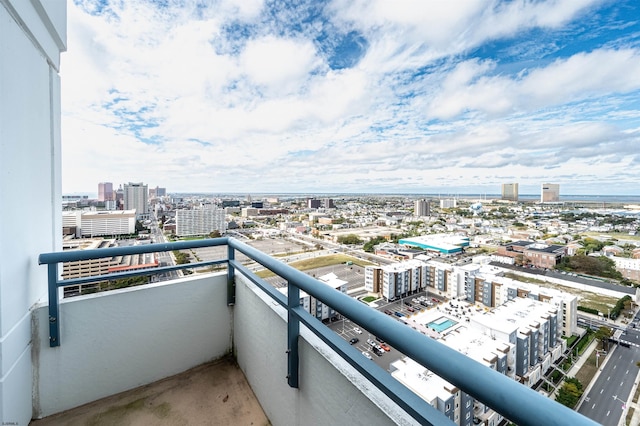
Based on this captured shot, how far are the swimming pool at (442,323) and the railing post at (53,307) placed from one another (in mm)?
2600

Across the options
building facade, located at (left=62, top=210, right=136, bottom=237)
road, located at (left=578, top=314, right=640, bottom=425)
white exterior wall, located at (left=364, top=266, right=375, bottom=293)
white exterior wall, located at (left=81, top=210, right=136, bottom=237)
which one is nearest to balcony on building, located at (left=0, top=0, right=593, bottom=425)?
building facade, located at (left=62, top=210, right=136, bottom=237)

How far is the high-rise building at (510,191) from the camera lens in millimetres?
4464

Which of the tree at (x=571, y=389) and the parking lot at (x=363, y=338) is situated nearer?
the parking lot at (x=363, y=338)

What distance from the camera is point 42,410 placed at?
130cm

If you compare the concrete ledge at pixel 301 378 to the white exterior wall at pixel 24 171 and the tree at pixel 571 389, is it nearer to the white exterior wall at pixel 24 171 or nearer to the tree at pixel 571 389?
the white exterior wall at pixel 24 171

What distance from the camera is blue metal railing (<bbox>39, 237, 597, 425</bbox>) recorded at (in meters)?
0.36

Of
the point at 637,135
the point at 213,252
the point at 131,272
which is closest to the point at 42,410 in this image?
the point at 131,272

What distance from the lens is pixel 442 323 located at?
2.65m

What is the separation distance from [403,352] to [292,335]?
1.79 ft

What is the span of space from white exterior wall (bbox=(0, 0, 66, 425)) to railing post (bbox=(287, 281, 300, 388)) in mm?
1113

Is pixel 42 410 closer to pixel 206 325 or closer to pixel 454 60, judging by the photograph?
pixel 206 325

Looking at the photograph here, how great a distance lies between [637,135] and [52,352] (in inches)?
194

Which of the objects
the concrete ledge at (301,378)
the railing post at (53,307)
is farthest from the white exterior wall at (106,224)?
the concrete ledge at (301,378)

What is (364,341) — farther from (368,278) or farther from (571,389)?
(368,278)
